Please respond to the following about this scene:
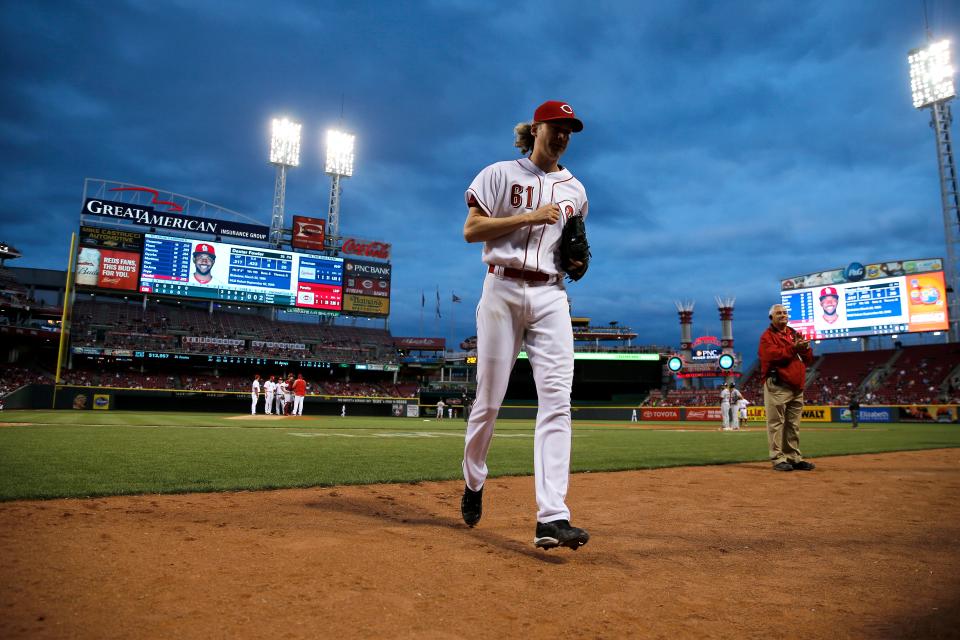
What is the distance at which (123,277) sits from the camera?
125ft

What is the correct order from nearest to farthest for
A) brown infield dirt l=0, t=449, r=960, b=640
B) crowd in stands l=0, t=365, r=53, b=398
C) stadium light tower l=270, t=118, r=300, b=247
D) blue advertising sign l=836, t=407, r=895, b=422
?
brown infield dirt l=0, t=449, r=960, b=640, blue advertising sign l=836, t=407, r=895, b=422, crowd in stands l=0, t=365, r=53, b=398, stadium light tower l=270, t=118, r=300, b=247

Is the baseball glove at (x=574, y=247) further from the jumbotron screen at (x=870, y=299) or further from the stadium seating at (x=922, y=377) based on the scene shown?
the jumbotron screen at (x=870, y=299)

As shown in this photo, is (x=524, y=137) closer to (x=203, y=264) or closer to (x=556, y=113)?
(x=556, y=113)

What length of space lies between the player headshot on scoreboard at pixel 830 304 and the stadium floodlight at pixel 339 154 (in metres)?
37.5

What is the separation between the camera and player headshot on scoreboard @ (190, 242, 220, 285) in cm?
3946

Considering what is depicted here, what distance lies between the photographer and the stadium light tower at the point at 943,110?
118 feet

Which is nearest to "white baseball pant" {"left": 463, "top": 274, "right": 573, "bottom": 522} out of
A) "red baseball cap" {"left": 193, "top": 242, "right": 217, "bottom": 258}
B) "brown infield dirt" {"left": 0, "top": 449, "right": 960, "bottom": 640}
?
"brown infield dirt" {"left": 0, "top": 449, "right": 960, "bottom": 640}

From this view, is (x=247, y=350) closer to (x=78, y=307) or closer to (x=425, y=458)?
(x=78, y=307)

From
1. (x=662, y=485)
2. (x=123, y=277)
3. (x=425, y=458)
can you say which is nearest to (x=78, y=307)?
(x=123, y=277)

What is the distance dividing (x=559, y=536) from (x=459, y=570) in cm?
52

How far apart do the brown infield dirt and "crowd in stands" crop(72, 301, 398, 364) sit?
1633 inches

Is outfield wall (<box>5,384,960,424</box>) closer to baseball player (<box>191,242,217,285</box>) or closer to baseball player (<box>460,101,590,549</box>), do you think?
baseball player (<box>191,242,217,285</box>)

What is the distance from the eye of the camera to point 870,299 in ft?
130

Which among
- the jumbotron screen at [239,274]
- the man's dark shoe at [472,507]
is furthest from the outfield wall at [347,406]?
the man's dark shoe at [472,507]
